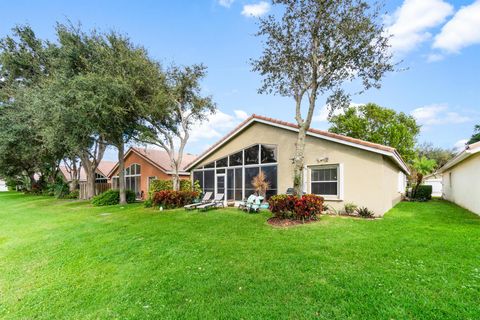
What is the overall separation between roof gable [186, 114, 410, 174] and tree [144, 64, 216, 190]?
7.08 ft

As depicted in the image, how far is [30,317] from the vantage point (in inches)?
159

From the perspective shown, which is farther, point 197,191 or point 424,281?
point 197,191

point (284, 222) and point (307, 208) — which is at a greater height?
point (307, 208)

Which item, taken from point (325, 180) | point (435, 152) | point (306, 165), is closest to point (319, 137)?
point (306, 165)

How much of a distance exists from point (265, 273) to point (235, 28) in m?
11.9

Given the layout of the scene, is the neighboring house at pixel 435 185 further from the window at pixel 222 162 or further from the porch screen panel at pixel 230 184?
the window at pixel 222 162

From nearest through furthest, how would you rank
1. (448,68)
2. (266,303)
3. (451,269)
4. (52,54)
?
(266,303) < (451,269) < (448,68) < (52,54)

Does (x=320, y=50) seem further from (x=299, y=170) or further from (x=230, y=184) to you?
(x=230, y=184)

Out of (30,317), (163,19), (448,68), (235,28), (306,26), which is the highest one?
(163,19)

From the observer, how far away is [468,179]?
11.4 meters

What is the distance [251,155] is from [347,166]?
5590mm

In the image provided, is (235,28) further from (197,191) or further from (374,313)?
(374,313)

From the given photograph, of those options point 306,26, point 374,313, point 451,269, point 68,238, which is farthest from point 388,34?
point 68,238

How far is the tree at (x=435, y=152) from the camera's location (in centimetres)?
4238
